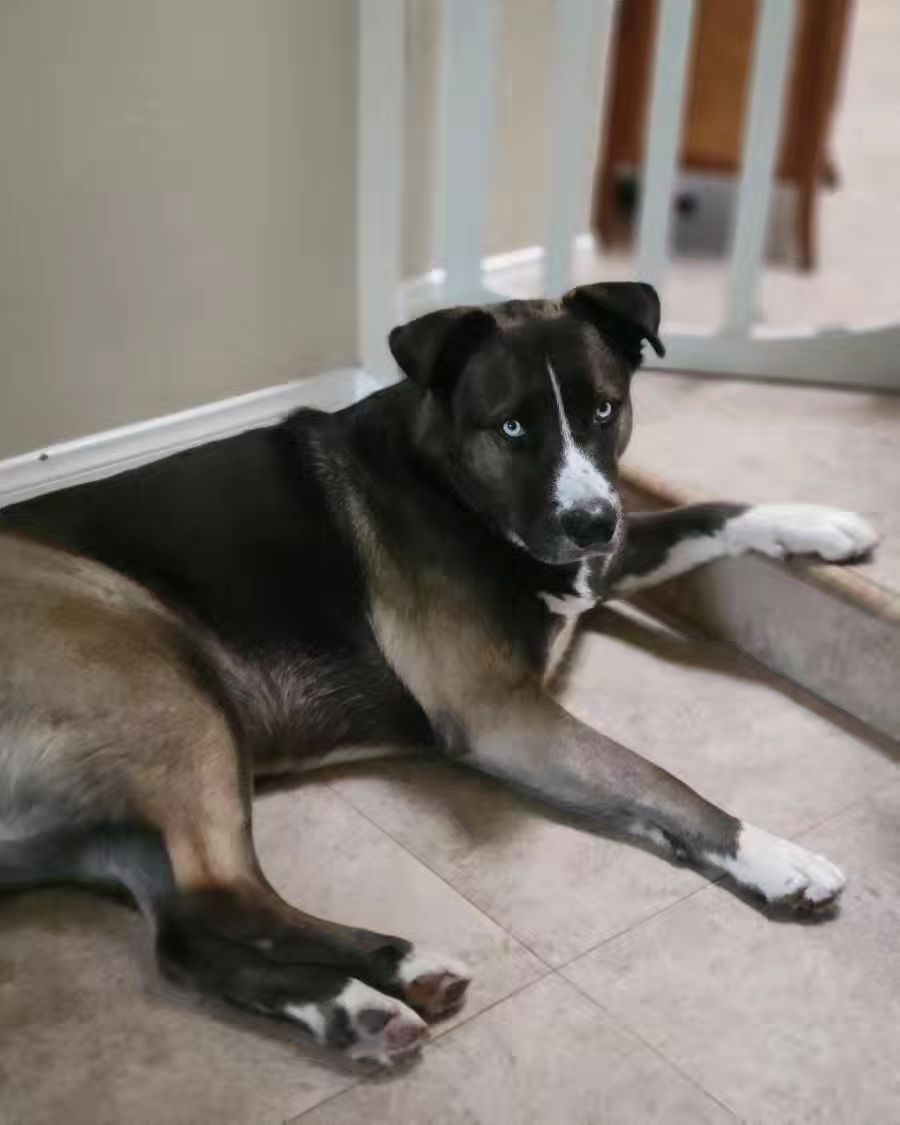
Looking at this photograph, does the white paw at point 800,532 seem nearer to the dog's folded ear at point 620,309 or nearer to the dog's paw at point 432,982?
the dog's folded ear at point 620,309

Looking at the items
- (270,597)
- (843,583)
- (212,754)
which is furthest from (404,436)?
(843,583)

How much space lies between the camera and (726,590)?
8.14 feet

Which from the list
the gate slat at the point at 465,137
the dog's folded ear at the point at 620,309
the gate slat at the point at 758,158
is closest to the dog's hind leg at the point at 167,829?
the dog's folded ear at the point at 620,309

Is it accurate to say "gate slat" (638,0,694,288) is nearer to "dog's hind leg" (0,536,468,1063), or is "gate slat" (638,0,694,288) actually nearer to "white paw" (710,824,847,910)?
"white paw" (710,824,847,910)

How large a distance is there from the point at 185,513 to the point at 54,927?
62 centimetres

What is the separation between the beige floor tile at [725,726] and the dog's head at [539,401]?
0.46m

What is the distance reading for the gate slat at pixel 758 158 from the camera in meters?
2.78

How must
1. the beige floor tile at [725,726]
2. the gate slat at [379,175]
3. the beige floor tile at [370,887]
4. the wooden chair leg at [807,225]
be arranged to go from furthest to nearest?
1. the wooden chair leg at [807,225]
2. the gate slat at [379,175]
3. the beige floor tile at [725,726]
4. the beige floor tile at [370,887]

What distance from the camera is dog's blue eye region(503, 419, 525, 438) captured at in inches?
75.5

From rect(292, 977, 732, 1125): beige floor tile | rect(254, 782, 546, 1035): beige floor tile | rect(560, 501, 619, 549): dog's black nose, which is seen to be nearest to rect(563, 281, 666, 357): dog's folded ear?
rect(560, 501, 619, 549): dog's black nose

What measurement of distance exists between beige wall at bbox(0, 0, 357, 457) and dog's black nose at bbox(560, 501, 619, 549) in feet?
4.01

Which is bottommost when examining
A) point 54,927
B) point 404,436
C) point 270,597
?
point 54,927

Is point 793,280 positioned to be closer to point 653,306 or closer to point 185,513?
point 653,306

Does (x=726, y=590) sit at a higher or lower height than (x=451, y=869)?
higher
